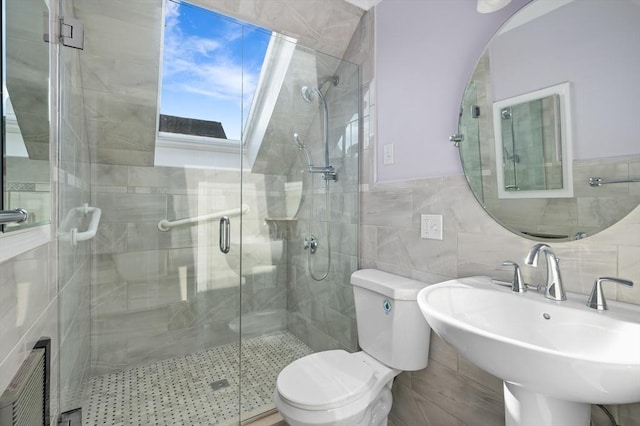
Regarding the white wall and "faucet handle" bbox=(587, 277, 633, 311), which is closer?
"faucet handle" bbox=(587, 277, 633, 311)

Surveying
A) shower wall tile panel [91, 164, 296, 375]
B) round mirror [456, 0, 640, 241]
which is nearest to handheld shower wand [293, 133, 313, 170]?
shower wall tile panel [91, 164, 296, 375]

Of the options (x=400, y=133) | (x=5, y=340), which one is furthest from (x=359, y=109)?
(x=5, y=340)

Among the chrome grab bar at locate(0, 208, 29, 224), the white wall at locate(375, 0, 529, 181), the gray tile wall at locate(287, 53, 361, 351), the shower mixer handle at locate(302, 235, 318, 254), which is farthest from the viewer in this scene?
the shower mixer handle at locate(302, 235, 318, 254)

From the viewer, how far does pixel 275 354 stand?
1981mm

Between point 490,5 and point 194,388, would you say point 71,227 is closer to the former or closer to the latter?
point 194,388

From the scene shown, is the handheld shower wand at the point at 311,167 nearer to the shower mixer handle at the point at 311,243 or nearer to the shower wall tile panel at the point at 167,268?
the shower wall tile panel at the point at 167,268

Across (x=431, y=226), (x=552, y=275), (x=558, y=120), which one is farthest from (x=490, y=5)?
(x=552, y=275)

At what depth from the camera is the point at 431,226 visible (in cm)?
145

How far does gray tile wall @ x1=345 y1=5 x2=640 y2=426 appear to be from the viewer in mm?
937

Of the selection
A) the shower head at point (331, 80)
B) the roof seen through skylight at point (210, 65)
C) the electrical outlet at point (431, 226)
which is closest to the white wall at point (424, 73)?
the electrical outlet at point (431, 226)

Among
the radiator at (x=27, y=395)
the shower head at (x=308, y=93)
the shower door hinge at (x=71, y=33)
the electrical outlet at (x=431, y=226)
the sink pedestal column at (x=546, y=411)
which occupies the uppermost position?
the shower head at (x=308, y=93)

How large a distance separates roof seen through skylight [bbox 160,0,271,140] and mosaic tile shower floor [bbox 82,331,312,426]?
143 cm

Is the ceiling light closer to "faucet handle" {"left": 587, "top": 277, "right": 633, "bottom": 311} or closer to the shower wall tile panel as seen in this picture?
"faucet handle" {"left": 587, "top": 277, "right": 633, "bottom": 311}

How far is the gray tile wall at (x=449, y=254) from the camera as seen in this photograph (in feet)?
3.07
